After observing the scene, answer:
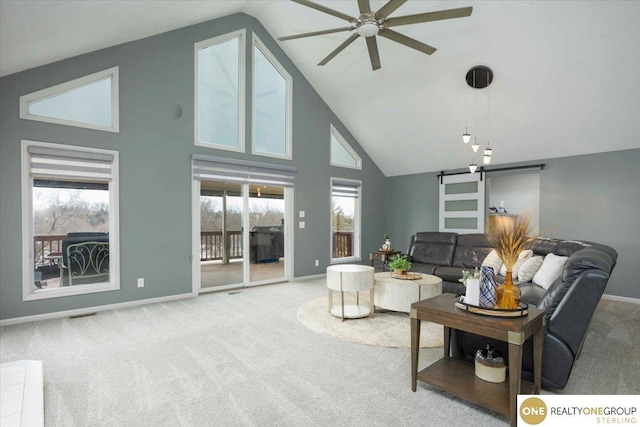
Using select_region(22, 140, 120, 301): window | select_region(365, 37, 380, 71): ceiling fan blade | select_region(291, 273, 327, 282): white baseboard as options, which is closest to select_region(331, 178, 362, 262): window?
select_region(291, 273, 327, 282): white baseboard

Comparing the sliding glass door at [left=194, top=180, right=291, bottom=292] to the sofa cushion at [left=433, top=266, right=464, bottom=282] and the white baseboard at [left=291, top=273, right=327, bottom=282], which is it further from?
the sofa cushion at [left=433, top=266, right=464, bottom=282]

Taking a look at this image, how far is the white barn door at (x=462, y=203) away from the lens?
21.8ft

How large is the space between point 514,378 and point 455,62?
180 inches

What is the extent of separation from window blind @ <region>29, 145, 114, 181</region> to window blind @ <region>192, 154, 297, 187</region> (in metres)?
1.19

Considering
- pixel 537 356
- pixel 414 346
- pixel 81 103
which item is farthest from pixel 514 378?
pixel 81 103

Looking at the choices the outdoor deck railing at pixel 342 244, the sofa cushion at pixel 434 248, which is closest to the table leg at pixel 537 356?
the sofa cushion at pixel 434 248

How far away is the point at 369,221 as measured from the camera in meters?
7.88

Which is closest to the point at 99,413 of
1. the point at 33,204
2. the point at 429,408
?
the point at 429,408

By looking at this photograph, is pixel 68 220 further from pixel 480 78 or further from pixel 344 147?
pixel 480 78

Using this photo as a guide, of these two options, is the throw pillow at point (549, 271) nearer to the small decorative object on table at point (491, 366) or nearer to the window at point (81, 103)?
the small decorative object on table at point (491, 366)

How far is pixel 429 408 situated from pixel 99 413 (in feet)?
6.92

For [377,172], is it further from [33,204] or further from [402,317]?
→ [33,204]

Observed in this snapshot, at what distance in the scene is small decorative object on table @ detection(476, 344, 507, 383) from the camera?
2.18 meters

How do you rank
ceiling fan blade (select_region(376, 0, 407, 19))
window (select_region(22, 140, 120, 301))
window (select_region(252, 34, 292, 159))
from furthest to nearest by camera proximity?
window (select_region(252, 34, 292, 159)) → window (select_region(22, 140, 120, 301)) → ceiling fan blade (select_region(376, 0, 407, 19))
